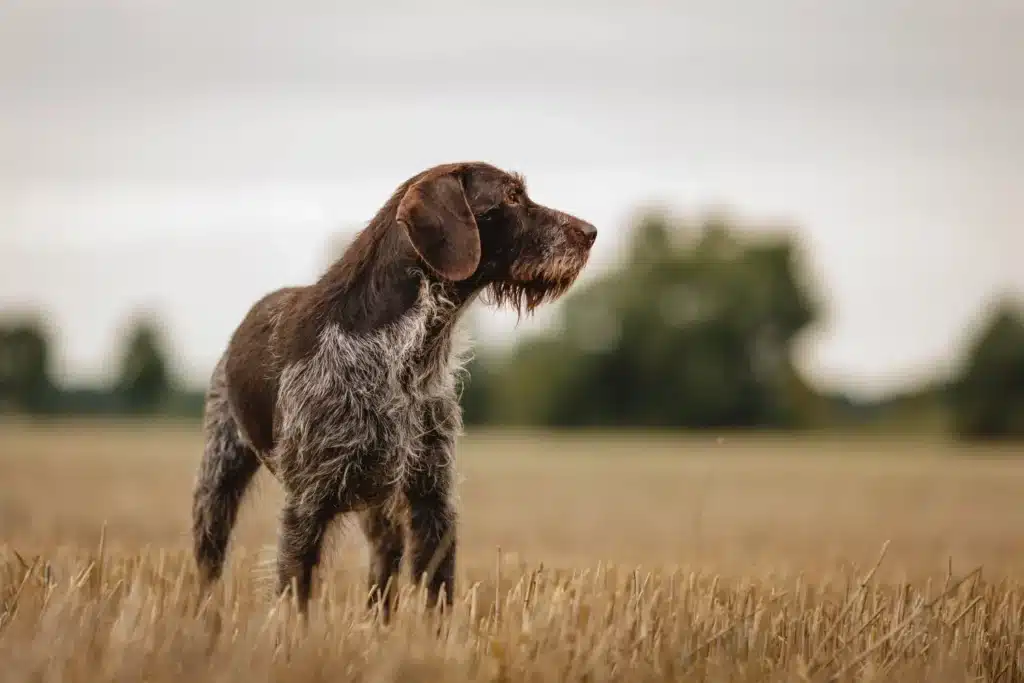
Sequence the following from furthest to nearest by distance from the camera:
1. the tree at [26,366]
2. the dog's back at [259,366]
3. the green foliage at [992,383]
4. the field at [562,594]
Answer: the tree at [26,366], the green foliage at [992,383], the dog's back at [259,366], the field at [562,594]

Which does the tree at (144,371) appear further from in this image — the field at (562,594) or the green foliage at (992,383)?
the field at (562,594)

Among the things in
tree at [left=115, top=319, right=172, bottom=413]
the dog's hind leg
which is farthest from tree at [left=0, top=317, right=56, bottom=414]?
the dog's hind leg

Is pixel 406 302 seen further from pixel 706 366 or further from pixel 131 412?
pixel 131 412

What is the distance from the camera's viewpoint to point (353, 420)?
5.64 metres

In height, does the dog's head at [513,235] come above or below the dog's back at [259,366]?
above

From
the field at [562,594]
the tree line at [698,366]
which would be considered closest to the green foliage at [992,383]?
the tree line at [698,366]

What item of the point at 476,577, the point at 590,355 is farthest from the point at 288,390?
the point at 590,355

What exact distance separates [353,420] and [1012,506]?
17599mm

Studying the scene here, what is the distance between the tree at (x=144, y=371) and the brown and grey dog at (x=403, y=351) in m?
68.8

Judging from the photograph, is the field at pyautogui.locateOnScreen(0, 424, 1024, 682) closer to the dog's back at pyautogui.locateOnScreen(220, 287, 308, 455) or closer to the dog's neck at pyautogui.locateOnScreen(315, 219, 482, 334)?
the dog's back at pyautogui.locateOnScreen(220, 287, 308, 455)

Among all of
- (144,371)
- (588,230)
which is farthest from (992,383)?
(144,371)

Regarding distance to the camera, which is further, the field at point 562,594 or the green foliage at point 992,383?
the green foliage at point 992,383

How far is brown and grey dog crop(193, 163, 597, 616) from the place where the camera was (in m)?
5.60

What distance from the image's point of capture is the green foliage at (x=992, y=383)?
51156 mm
